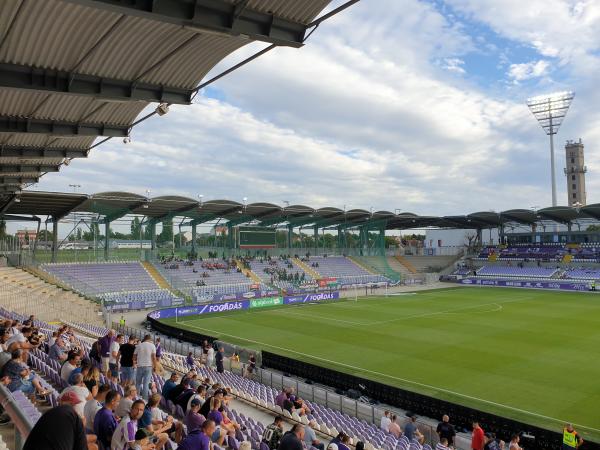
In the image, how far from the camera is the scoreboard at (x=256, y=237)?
199 feet

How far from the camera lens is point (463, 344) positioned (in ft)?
91.7

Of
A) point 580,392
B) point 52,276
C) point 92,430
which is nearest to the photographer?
point 92,430

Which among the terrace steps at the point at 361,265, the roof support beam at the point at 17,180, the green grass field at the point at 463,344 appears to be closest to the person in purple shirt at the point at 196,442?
the green grass field at the point at 463,344

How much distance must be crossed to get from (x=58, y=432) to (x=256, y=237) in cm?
5863

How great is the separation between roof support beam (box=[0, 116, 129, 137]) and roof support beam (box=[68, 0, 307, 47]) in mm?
8201

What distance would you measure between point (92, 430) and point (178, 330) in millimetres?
24428

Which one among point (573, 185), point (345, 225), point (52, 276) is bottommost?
point (52, 276)

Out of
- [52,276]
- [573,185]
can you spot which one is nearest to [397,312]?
[52,276]

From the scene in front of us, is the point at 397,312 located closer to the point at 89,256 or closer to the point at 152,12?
the point at 89,256

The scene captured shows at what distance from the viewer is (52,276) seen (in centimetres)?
4306

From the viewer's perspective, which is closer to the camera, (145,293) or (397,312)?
(397,312)

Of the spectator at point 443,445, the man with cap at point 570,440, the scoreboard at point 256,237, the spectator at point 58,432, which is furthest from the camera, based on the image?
the scoreboard at point 256,237

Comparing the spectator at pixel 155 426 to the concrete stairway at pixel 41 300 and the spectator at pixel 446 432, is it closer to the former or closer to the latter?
the spectator at pixel 446 432

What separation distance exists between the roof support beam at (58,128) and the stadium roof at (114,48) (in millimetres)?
28
